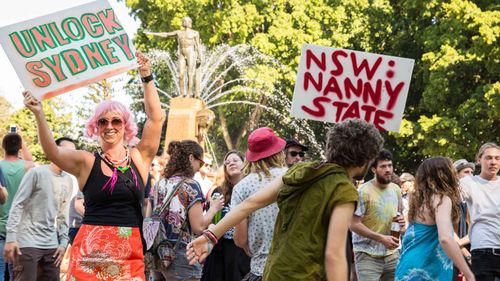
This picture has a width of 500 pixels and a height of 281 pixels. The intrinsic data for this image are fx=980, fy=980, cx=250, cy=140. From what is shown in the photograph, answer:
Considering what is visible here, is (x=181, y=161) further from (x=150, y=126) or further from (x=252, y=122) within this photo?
(x=252, y=122)

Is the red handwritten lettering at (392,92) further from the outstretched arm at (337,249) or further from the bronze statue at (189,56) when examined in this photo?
the bronze statue at (189,56)

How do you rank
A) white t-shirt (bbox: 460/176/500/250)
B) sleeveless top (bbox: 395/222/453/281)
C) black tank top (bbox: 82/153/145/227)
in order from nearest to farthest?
→ 1. black tank top (bbox: 82/153/145/227)
2. sleeveless top (bbox: 395/222/453/281)
3. white t-shirt (bbox: 460/176/500/250)

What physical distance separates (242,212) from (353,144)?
66 cm

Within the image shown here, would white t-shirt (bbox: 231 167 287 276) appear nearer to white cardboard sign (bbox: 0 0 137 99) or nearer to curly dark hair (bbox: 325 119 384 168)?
white cardboard sign (bbox: 0 0 137 99)

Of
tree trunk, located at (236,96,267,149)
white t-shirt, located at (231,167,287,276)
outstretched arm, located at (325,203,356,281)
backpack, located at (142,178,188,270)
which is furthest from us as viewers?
tree trunk, located at (236,96,267,149)

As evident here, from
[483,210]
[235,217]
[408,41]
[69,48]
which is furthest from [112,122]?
[408,41]

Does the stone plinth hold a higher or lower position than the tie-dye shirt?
lower

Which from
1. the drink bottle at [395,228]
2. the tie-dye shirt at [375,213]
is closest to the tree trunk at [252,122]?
the tie-dye shirt at [375,213]

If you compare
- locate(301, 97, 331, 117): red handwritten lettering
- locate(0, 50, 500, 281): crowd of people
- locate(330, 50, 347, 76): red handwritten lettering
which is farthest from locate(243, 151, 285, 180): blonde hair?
locate(330, 50, 347, 76): red handwritten lettering

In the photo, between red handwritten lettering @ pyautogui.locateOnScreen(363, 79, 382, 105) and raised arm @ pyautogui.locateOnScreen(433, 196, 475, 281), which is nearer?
raised arm @ pyautogui.locateOnScreen(433, 196, 475, 281)

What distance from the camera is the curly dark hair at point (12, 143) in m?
9.92

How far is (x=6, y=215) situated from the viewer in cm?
958

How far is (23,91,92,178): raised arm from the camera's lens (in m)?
5.29

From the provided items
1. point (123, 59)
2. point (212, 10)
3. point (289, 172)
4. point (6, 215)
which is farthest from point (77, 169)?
point (212, 10)
